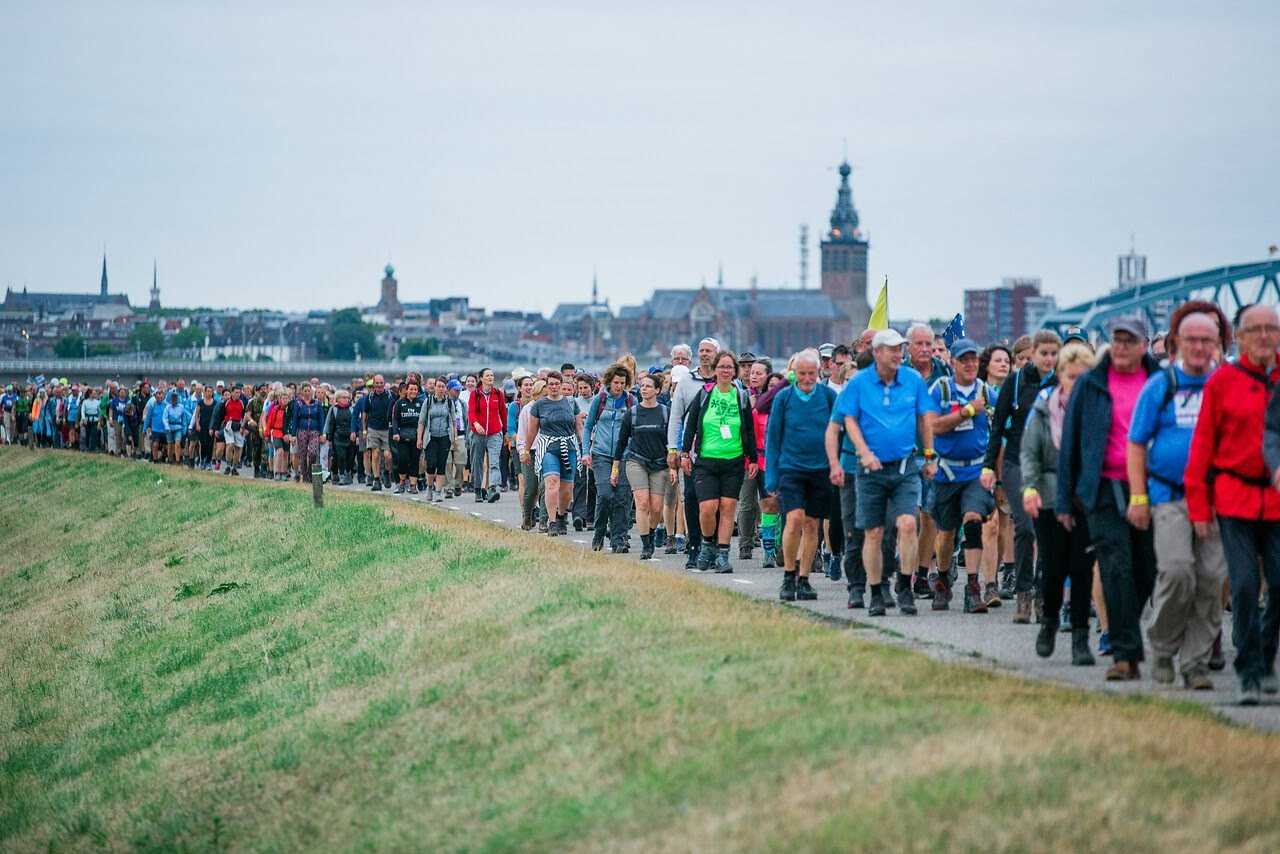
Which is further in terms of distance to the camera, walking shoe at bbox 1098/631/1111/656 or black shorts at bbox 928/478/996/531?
black shorts at bbox 928/478/996/531

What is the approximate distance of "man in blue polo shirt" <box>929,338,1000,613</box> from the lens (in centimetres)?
1548

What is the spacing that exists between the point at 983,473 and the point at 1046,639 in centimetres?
182

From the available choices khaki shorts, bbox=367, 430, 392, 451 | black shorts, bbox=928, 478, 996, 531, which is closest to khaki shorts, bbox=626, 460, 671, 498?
black shorts, bbox=928, 478, 996, 531

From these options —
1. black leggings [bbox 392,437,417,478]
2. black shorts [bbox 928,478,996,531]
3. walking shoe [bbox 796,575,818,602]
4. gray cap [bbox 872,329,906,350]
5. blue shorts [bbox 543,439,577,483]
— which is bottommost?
black leggings [bbox 392,437,417,478]

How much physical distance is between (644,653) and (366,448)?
25.2 meters

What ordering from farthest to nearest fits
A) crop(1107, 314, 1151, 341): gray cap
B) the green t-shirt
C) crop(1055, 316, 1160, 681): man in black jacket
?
the green t-shirt
crop(1055, 316, 1160, 681): man in black jacket
crop(1107, 314, 1151, 341): gray cap

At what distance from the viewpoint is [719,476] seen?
1866 centimetres

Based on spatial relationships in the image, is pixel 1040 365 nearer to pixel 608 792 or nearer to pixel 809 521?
pixel 809 521

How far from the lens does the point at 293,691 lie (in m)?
16.5

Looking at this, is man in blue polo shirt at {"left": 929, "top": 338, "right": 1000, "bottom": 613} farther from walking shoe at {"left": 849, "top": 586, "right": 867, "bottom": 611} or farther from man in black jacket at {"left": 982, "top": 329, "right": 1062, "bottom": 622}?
walking shoe at {"left": 849, "top": 586, "right": 867, "bottom": 611}

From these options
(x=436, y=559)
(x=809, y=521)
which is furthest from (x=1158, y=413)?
(x=436, y=559)

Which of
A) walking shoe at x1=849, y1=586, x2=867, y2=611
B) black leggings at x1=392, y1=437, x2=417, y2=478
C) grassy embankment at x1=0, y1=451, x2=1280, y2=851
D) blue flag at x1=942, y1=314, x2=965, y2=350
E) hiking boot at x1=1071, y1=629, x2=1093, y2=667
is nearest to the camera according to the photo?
grassy embankment at x1=0, y1=451, x2=1280, y2=851

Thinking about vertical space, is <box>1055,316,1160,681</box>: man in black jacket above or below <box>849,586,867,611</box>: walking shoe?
above

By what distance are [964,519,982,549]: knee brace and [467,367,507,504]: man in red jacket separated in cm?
1516
